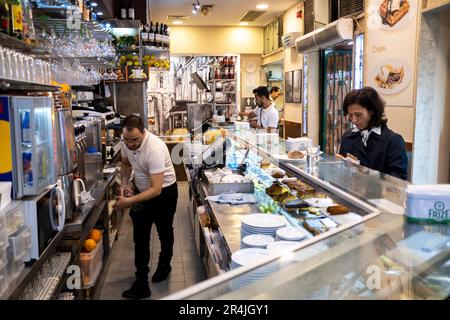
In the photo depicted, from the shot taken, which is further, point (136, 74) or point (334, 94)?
point (334, 94)

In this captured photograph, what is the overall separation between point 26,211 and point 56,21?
8.48 feet

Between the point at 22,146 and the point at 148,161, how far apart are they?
1.74 metres

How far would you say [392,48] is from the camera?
17.5 ft

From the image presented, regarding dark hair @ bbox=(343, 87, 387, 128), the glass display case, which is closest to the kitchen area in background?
the glass display case

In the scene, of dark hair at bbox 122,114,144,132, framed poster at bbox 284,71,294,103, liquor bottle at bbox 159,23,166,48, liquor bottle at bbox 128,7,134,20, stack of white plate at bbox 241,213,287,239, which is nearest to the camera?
stack of white plate at bbox 241,213,287,239

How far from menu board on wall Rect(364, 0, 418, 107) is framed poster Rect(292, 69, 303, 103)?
3.22 m

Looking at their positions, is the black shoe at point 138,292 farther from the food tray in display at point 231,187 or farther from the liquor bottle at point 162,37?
the liquor bottle at point 162,37

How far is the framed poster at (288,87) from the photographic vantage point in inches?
389

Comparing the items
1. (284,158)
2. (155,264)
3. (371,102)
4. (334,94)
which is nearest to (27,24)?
(284,158)

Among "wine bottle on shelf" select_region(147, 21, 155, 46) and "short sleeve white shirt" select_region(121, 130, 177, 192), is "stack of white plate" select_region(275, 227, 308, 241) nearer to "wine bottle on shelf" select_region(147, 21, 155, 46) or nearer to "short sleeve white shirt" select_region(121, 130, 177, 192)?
"short sleeve white shirt" select_region(121, 130, 177, 192)

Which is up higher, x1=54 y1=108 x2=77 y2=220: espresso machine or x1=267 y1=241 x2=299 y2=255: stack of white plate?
x1=54 y1=108 x2=77 y2=220: espresso machine

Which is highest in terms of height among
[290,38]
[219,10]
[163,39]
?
[219,10]

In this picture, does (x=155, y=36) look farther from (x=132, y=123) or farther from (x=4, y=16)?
(x=4, y=16)

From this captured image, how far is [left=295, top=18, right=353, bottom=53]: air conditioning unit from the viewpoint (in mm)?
6633
